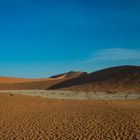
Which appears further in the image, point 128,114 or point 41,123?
point 128,114

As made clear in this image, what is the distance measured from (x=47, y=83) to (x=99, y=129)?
60.8m

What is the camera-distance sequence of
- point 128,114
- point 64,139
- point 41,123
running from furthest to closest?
point 128,114
point 41,123
point 64,139

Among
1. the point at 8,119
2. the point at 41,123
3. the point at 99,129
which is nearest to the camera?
the point at 99,129

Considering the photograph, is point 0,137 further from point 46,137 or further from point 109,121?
point 109,121

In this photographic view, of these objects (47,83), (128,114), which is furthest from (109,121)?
(47,83)

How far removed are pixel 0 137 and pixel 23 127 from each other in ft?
6.25

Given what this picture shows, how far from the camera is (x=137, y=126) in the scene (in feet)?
37.9

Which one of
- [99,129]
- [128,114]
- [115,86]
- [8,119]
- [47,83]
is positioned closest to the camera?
[99,129]

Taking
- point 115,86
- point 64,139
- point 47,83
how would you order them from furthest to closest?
point 47,83 < point 115,86 < point 64,139

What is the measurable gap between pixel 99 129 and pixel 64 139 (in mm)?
2193

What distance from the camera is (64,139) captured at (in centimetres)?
953

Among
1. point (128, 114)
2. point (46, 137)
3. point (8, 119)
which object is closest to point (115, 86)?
point (128, 114)

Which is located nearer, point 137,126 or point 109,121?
point 137,126

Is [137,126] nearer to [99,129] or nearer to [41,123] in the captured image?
[99,129]
